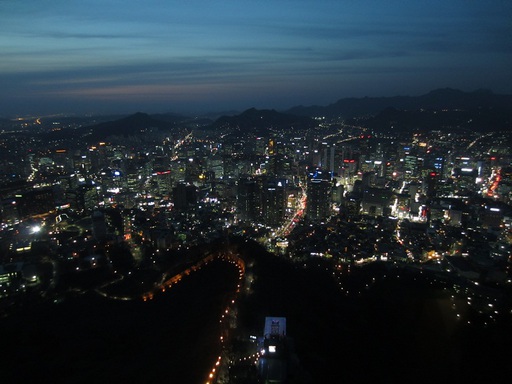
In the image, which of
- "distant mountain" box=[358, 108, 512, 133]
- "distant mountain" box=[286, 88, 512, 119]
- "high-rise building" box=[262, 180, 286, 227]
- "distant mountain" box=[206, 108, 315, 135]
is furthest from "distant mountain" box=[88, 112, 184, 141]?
"high-rise building" box=[262, 180, 286, 227]

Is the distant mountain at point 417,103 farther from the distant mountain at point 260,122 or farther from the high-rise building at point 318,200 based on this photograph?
the high-rise building at point 318,200

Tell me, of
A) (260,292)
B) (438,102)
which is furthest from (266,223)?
(438,102)

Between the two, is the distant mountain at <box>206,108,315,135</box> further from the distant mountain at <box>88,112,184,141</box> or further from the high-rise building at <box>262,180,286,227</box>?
the high-rise building at <box>262,180,286,227</box>

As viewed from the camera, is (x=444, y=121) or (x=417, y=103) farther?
(x=417, y=103)

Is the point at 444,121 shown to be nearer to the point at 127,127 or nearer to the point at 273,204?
the point at 273,204

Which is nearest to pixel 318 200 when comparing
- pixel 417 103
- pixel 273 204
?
pixel 273 204

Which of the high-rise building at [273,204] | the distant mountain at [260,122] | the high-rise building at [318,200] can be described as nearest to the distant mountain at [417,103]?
the distant mountain at [260,122]

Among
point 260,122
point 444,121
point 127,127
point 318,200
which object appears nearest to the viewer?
point 318,200

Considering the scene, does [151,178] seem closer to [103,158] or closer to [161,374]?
[103,158]
